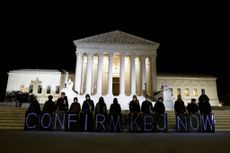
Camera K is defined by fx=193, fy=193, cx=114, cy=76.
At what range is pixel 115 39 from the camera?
110 ft

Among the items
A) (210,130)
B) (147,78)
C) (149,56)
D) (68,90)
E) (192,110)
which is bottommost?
(210,130)

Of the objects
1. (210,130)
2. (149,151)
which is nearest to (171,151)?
(149,151)

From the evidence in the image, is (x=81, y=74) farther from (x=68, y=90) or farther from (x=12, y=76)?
(x=12, y=76)

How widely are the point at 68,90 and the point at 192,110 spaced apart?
19522 mm

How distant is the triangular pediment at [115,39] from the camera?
109 feet

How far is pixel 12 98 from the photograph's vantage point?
104ft

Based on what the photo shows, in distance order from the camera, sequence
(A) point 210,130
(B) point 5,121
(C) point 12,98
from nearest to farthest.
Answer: (A) point 210,130 → (B) point 5,121 → (C) point 12,98

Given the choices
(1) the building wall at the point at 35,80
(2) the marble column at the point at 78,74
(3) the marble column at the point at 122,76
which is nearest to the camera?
(3) the marble column at the point at 122,76

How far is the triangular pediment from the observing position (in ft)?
109

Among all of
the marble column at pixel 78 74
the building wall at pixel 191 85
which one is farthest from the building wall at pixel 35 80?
the building wall at pixel 191 85

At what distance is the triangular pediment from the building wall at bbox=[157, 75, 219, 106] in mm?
13177

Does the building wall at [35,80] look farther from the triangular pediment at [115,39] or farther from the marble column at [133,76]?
the marble column at [133,76]

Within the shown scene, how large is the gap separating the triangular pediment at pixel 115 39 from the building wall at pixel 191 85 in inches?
519

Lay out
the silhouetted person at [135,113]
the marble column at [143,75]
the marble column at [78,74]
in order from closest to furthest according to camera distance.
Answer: the silhouetted person at [135,113], the marble column at [78,74], the marble column at [143,75]
